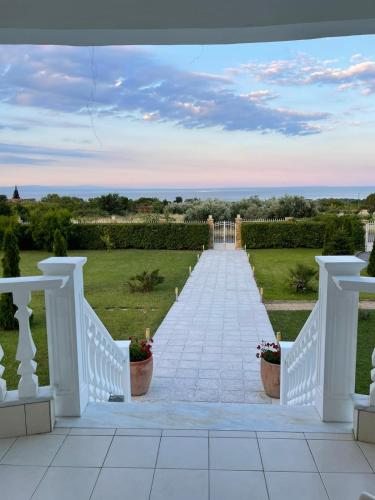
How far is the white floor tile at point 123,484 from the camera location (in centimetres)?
146

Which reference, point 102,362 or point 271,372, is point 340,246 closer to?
point 271,372

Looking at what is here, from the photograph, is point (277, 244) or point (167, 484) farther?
point (277, 244)

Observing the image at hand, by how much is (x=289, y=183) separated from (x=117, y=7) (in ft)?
64.2

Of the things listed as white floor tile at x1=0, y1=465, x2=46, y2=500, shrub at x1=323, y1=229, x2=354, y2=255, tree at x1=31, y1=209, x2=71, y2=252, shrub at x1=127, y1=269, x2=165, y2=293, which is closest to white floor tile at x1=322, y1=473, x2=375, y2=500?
white floor tile at x1=0, y1=465, x2=46, y2=500

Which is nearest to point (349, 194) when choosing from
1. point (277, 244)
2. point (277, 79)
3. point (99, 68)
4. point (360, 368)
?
point (277, 244)

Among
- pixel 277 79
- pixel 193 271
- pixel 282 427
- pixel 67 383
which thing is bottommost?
pixel 193 271

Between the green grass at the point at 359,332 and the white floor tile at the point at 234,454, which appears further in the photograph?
the green grass at the point at 359,332

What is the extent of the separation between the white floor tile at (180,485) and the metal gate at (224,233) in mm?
16648

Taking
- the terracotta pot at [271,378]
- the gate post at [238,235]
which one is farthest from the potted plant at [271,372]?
the gate post at [238,235]

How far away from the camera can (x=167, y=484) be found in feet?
5.00

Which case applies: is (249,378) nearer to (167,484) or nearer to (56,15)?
(167,484)

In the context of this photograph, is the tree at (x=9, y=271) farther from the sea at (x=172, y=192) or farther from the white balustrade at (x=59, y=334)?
the sea at (x=172, y=192)

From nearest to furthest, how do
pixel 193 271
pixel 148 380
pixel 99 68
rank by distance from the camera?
pixel 99 68 → pixel 148 380 → pixel 193 271

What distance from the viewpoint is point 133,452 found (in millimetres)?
1719
